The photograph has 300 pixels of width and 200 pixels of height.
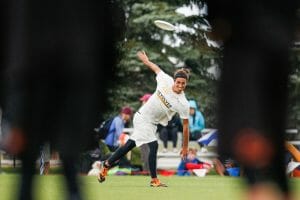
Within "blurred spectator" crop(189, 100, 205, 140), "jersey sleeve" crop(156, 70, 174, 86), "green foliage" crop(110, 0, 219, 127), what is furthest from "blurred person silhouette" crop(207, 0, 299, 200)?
"green foliage" crop(110, 0, 219, 127)

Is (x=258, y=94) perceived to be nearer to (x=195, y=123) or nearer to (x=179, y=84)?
(x=179, y=84)

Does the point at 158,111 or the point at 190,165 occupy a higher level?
the point at 158,111

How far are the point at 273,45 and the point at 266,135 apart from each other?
0.91 ft

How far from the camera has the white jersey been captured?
13850 mm

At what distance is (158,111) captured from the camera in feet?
46.9

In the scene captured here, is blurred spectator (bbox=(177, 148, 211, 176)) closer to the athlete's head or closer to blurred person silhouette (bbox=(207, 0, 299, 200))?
the athlete's head

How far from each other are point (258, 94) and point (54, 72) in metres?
0.82

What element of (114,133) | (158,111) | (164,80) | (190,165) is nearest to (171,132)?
(114,133)

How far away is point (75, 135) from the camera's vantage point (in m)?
3.67

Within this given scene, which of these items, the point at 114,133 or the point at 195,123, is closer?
the point at 114,133

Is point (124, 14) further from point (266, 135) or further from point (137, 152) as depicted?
point (137, 152)

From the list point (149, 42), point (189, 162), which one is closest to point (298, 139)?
point (189, 162)

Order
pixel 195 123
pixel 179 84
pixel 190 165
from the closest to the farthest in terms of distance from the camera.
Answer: pixel 179 84 → pixel 190 165 → pixel 195 123

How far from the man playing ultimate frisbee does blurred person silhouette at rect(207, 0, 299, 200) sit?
34.4 ft
